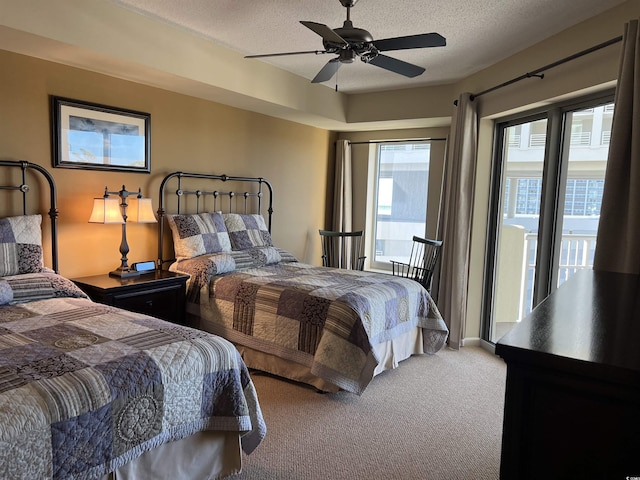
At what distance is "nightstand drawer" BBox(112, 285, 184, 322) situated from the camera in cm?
309

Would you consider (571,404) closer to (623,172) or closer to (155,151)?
(623,172)

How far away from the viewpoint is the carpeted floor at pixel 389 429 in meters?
2.27

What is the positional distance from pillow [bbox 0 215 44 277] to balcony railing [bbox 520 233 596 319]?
10.9ft

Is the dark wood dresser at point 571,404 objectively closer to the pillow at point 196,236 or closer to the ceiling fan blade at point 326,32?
the ceiling fan blade at point 326,32

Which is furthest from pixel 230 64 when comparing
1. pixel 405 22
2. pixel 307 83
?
pixel 405 22

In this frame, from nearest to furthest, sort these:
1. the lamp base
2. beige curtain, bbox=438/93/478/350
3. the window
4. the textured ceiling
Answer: the textured ceiling
the lamp base
beige curtain, bbox=438/93/478/350
the window

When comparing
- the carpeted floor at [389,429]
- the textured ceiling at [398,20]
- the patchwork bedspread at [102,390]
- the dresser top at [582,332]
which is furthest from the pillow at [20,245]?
the dresser top at [582,332]

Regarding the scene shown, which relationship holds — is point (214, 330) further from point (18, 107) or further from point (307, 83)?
point (307, 83)

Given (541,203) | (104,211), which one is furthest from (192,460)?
(541,203)

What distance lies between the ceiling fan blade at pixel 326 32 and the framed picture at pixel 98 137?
1.89 meters

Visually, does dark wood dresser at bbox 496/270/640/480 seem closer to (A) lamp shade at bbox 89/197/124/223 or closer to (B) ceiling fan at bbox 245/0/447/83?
(B) ceiling fan at bbox 245/0/447/83

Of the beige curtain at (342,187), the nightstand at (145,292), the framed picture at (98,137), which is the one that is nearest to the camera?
the nightstand at (145,292)

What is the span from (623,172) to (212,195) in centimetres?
323

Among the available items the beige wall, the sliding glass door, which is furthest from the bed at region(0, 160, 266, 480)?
the sliding glass door
